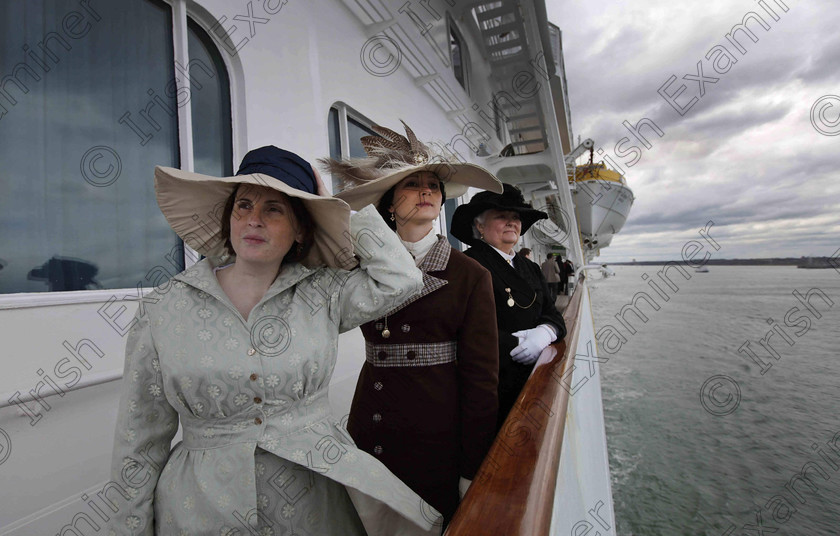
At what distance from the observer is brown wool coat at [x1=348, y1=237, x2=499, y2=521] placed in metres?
1.48

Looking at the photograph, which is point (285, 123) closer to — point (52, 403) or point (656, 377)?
point (52, 403)

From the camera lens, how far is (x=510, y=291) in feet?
7.54

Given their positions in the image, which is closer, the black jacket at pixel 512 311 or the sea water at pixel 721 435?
the black jacket at pixel 512 311

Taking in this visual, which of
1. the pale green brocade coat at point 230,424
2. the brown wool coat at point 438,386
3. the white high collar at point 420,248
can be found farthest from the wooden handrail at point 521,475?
the white high collar at point 420,248

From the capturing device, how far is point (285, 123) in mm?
2656

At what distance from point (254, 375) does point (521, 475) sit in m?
0.68

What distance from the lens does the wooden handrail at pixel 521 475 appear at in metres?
0.73

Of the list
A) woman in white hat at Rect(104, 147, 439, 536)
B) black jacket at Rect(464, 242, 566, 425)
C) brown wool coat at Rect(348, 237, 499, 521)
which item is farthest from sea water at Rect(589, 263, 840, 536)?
woman in white hat at Rect(104, 147, 439, 536)

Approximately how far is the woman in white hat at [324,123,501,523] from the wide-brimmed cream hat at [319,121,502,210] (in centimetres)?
1

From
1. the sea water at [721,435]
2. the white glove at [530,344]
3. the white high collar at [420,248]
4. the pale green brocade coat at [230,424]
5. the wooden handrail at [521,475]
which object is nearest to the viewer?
the wooden handrail at [521,475]

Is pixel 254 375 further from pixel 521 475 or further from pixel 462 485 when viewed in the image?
pixel 462 485

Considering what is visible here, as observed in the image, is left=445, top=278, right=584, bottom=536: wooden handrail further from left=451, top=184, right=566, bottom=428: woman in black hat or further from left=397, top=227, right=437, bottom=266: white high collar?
left=451, top=184, right=566, bottom=428: woman in black hat

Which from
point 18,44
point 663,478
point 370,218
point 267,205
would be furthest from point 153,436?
point 663,478

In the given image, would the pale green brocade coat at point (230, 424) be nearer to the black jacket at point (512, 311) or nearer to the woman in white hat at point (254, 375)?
the woman in white hat at point (254, 375)
